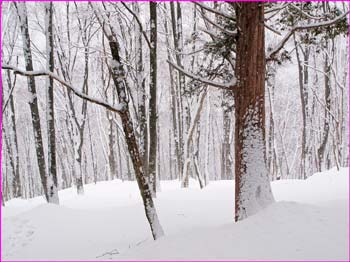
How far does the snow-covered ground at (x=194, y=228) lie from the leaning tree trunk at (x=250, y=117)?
1.27 ft

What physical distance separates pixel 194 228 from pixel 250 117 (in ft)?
6.88

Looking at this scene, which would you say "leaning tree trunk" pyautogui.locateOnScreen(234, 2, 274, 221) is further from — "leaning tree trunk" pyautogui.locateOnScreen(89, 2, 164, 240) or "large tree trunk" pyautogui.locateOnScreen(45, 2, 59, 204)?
"large tree trunk" pyautogui.locateOnScreen(45, 2, 59, 204)

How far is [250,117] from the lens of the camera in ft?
17.7

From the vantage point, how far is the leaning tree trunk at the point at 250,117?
533 cm

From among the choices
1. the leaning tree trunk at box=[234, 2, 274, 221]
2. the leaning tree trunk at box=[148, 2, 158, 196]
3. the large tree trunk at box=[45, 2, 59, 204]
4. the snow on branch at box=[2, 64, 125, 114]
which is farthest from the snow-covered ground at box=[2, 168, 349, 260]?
the snow on branch at box=[2, 64, 125, 114]

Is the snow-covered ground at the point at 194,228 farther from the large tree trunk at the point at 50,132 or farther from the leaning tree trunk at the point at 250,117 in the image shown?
the large tree trunk at the point at 50,132

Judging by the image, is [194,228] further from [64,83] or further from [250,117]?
[64,83]

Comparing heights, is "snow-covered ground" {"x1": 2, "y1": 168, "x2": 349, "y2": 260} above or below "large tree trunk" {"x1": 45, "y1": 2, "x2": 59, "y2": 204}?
below

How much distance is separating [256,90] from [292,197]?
17.8 ft

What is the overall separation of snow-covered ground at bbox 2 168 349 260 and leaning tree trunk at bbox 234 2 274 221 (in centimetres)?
39

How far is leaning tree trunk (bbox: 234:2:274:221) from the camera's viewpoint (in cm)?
533

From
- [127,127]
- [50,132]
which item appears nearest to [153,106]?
[50,132]

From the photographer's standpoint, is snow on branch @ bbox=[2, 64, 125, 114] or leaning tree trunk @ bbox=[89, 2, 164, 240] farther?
leaning tree trunk @ bbox=[89, 2, 164, 240]

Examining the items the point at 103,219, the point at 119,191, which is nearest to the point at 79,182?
the point at 119,191
